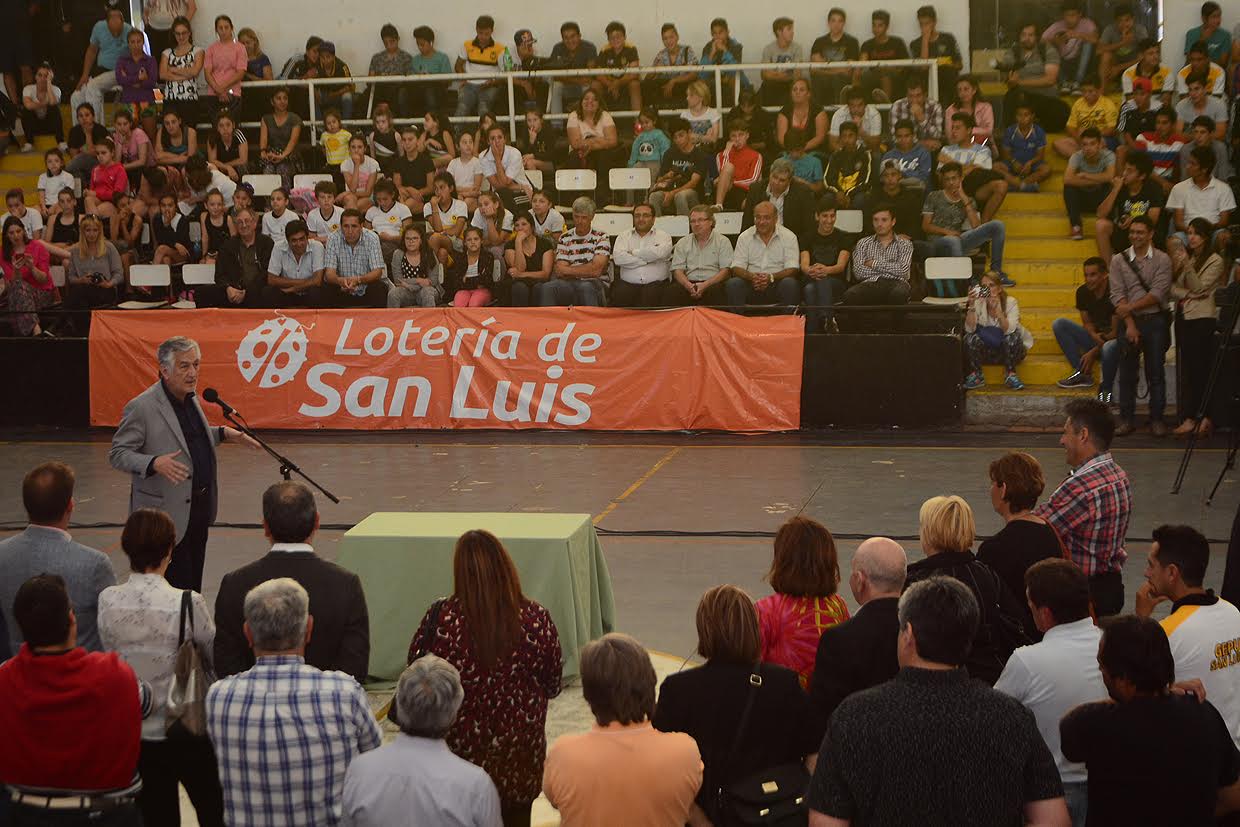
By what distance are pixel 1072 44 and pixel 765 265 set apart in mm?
6901

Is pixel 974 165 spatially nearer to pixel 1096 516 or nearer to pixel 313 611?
pixel 1096 516

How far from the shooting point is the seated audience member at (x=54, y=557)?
5824 millimetres

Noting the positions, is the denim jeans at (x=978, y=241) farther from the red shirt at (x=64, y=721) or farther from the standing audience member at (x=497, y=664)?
the red shirt at (x=64, y=721)

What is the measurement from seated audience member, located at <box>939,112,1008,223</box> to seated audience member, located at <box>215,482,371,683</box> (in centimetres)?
1519

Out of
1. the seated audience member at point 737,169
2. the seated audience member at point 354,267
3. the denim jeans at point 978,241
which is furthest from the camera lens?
the seated audience member at point 737,169

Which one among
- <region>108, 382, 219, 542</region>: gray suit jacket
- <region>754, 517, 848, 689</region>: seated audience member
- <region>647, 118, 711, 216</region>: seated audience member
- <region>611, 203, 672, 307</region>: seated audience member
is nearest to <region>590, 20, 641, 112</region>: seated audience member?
<region>647, 118, 711, 216</region>: seated audience member

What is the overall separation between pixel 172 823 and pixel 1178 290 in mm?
13557

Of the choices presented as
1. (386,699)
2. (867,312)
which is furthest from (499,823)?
(867,312)

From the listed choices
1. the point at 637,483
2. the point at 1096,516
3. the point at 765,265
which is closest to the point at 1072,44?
the point at 765,265

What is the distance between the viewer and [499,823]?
445 cm

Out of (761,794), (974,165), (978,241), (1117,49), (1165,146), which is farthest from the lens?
(1117,49)

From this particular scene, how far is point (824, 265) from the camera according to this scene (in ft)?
58.7

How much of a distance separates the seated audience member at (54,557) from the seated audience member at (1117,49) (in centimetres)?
1830

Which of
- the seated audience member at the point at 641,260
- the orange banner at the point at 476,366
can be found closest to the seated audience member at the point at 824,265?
the orange banner at the point at 476,366
